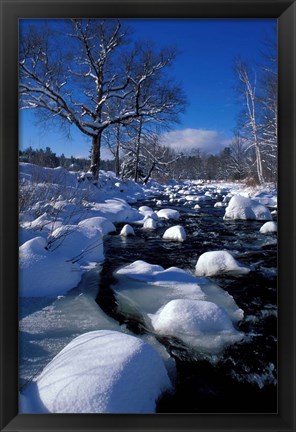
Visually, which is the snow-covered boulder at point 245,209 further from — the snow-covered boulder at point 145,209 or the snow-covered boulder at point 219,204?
the snow-covered boulder at point 145,209

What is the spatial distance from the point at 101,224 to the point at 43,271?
65 centimetres

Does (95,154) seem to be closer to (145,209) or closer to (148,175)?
(148,175)

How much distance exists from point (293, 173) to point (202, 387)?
122cm

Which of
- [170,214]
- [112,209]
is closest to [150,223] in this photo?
[170,214]

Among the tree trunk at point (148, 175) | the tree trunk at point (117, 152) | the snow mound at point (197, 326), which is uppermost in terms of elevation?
the tree trunk at point (117, 152)

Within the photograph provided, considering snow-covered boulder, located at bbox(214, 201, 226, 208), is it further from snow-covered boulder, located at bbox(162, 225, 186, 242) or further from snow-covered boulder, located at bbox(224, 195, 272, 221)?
snow-covered boulder, located at bbox(162, 225, 186, 242)

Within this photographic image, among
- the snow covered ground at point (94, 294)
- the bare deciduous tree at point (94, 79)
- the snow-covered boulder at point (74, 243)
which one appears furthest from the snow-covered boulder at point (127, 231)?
the bare deciduous tree at point (94, 79)

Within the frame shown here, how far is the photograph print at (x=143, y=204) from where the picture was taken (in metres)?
1.47

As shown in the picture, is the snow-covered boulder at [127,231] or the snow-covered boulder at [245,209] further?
the snow-covered boulder at [127,231]

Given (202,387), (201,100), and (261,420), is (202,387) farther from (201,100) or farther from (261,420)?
(201,100)

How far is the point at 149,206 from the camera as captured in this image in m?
2.46

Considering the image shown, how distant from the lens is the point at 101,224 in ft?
7.78

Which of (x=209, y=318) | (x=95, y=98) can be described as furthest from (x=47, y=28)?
(x=209, y=318)

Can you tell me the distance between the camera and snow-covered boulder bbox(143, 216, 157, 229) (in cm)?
256
